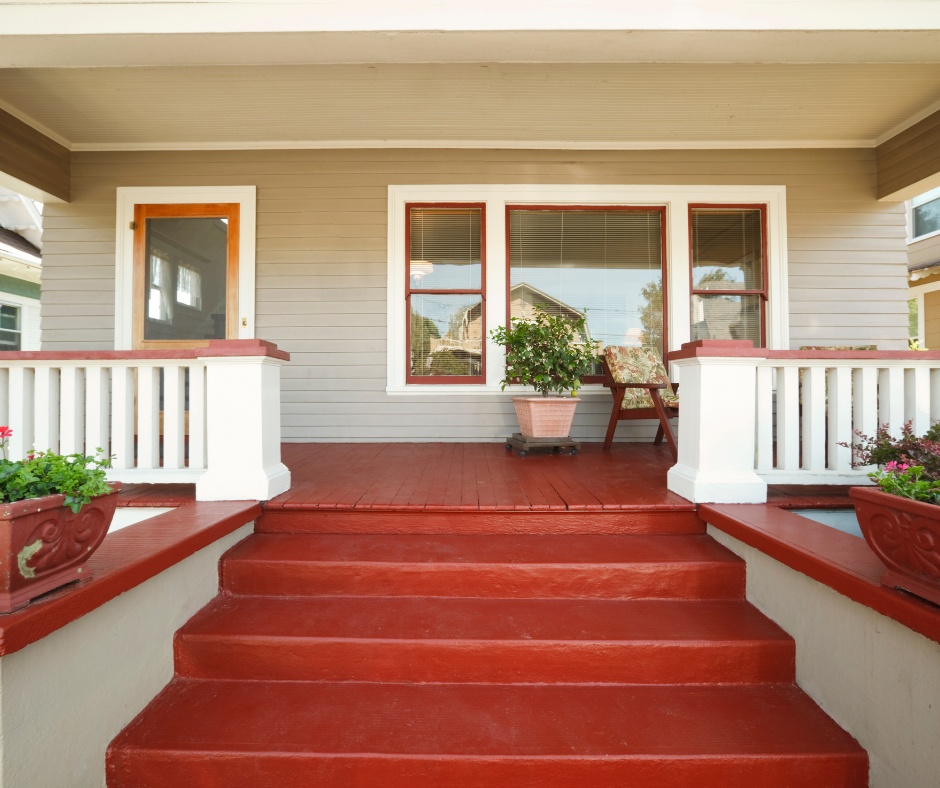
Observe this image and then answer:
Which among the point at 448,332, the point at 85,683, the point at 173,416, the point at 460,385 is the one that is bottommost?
the point at 85,683

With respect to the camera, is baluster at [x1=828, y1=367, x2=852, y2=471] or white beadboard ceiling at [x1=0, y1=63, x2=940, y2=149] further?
white beadboard ceiling at [x1=0, y1=63, x2=940, y2=149]

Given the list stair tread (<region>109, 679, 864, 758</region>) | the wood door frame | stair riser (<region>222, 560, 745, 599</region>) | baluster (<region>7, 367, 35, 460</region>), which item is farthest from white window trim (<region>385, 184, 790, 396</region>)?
stair tread (<region>109, 679, 864, 758</region>)

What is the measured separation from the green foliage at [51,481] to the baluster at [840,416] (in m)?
2.70

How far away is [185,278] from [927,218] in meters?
9.39

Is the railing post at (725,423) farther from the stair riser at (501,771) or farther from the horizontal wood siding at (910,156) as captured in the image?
the horizontal wood siding at (910,156)

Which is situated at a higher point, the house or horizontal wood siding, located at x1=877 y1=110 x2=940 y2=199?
horizontal wood siding, located at x1=877 y1=110 x2=940 y2=199

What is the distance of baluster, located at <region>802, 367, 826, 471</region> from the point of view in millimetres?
2170

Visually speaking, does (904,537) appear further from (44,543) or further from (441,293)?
(441,293)

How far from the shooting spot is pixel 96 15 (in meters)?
2.21

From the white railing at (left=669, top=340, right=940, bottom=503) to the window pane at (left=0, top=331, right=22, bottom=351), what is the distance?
913cm

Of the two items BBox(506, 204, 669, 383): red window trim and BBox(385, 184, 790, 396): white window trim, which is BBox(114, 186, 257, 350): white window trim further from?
BBox(506, 204, 669, 383): red window trim

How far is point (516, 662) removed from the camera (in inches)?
57.6

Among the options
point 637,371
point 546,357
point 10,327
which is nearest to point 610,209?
point 637,371

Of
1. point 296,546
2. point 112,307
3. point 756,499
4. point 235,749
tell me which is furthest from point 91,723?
point 112,307
